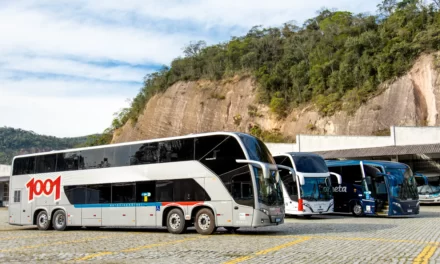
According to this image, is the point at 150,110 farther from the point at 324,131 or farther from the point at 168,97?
the point at 324,131

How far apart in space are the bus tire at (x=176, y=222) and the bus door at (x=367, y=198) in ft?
37.9

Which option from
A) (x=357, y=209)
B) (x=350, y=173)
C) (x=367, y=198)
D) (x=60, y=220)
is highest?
(x=350, y=173)

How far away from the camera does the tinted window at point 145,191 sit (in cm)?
1677

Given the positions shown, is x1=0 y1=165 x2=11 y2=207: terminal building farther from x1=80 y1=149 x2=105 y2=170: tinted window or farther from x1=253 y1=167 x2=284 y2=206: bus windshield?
x1=253 y1=167 x2=284 y2=206: bus windshield

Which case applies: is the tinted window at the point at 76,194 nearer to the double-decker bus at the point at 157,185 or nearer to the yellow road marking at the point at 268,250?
the double-decker bus at the point at 157,185

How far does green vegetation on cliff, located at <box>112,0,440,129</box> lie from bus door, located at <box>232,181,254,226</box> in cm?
3911

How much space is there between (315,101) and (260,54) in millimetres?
16887

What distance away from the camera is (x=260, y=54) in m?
70.9

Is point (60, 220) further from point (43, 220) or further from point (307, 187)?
point (307, 187)

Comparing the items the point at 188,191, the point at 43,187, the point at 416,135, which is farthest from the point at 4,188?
the point at 188,191

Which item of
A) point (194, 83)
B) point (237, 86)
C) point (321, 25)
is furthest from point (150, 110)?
point (321, 25)

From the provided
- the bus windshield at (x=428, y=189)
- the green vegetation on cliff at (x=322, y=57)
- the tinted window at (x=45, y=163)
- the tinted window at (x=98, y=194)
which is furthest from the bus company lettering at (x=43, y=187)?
the green vegetation on cliff at (x=322, y=57)

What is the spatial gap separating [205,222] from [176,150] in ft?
8.72

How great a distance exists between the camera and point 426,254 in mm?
9766
